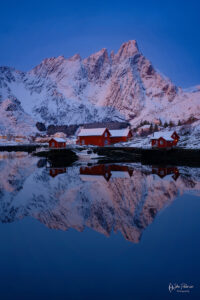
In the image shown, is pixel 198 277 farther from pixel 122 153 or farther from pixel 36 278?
pixel 122 153

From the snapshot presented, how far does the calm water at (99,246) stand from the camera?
5.56 m

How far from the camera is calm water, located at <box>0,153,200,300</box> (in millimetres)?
5562

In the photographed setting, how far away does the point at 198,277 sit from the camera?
5828mm

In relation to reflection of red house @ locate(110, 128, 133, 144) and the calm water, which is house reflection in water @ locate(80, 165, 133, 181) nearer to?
the calm water

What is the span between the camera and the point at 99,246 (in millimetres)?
7449

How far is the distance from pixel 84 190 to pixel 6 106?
656 feet

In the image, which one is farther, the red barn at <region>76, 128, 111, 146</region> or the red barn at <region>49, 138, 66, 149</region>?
the red barn at <region>76, 128, 111, 146</region>

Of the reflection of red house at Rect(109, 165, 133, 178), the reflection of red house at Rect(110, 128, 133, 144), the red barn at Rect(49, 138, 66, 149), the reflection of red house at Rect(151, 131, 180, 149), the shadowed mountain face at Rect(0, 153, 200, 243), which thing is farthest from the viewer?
the reflection of red house at Rect(110, 128, 133, 144)

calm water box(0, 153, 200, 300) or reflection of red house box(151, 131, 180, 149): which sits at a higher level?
reflection of red house box(151, 131, 180, 149)

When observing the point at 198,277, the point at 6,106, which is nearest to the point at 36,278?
the point at 198,277
